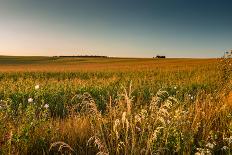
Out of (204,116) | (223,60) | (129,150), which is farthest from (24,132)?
(223,60)

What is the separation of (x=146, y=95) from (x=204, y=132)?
28.3 feet

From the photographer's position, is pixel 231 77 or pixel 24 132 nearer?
pixel 24 132

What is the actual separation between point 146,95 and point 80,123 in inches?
323

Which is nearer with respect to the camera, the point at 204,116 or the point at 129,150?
the point at 129,150

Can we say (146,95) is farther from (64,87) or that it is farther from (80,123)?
(80,123)

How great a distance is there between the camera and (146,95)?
1507cm

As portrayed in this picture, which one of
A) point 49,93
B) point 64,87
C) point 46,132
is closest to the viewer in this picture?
point 46,132

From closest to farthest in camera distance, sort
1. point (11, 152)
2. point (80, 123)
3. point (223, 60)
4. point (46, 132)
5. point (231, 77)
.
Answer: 1. point (11, 152)
2. point (46, 132)
3. point (80, 123)
4. point (223, 60)
5. point (231, 77)

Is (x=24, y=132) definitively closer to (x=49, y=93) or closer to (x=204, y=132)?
(x=204, y=132)

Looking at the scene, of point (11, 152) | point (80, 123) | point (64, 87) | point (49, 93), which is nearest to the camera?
point (11, 152)

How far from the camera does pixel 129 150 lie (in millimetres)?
5539

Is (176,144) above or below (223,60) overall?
below

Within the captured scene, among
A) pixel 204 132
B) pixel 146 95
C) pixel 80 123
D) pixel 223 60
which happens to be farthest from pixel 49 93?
pixel 204 132

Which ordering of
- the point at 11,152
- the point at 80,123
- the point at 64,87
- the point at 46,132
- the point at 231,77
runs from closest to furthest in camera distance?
the point at 11,152 → the point at 46,132 → the point at 80,123 → the point at 231,77 → the point at 64,87
